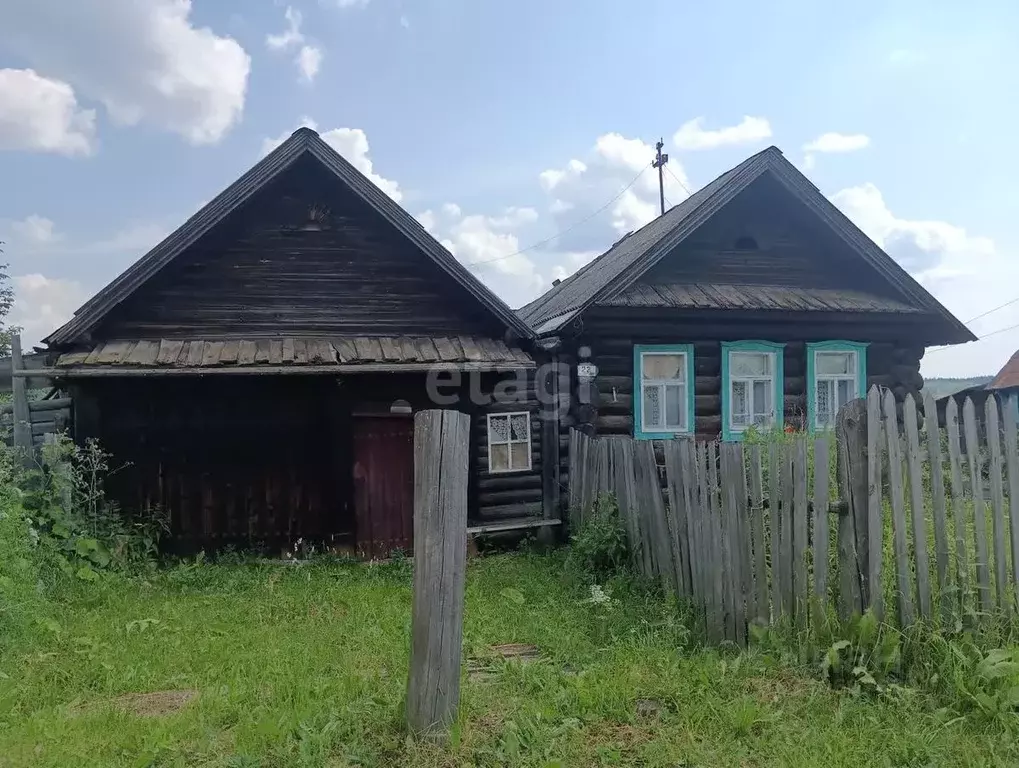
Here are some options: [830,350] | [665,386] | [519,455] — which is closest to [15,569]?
[519,455]

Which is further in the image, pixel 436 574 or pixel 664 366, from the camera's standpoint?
pixel 664 366

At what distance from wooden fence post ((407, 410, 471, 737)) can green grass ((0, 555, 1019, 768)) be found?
0.56 ft

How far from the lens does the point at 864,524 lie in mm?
4562

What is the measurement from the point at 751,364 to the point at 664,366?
1.58 meters

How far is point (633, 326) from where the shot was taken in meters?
11.1

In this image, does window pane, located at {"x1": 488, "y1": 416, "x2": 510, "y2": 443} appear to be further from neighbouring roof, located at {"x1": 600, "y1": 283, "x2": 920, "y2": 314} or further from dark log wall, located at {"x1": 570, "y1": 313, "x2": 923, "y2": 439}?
neighbouring roof, located at {"x1": 600, "y1": 283, "x2": 920, "y2": 314}

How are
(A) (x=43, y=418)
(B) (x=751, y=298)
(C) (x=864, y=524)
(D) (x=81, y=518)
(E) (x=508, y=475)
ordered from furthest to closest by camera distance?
(B) (x=751, y=298) → (E) (x=508, y=475) → (A) (x=43, y=418) → (D) (x=81, y=518) → (C) (x=864, y=524)

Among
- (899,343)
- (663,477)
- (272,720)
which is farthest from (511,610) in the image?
(899,343)

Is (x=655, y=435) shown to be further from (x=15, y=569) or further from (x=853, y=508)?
(x=15, y=569)

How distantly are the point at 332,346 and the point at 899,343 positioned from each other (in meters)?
9.88

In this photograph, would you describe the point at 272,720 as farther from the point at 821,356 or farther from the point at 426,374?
the point at 821,356

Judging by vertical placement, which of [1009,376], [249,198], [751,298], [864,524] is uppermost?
[249,198]

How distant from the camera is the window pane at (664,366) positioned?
37.4 feet

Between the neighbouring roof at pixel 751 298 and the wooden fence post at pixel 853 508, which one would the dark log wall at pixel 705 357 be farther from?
the wooden fence post at pixel 853 508
